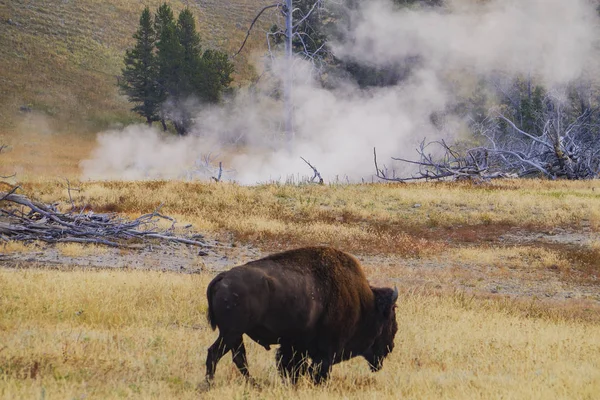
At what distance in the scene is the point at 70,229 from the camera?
552 inches

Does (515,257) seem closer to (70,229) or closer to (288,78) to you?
(70,229)

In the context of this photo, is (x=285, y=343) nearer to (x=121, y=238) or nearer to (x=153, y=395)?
(x=153, y=395)

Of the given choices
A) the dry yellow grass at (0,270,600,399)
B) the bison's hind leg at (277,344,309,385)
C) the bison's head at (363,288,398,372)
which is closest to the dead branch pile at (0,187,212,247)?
the dry yellow grass at (0,270,600,399)

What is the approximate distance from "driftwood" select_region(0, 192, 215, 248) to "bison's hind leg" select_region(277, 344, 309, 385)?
895 centimetres

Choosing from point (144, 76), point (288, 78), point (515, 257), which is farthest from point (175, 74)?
point (515, 257)

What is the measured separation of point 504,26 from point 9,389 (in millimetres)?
64297

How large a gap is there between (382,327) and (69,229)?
32.1ft

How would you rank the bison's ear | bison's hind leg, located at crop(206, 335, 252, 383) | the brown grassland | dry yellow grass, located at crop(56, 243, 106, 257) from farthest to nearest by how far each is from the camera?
dry yellow grass, located at crop(56, 243, 106, 257)
the bison's ear
the brown grassland
bison's hind leg, located at crop(206, 335, 252, 383)

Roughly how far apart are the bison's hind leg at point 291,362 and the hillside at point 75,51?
4552 centimetres

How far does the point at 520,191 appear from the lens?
2261 centimetres

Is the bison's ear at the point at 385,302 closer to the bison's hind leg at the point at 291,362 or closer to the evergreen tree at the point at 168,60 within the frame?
the bison's hind leg at the point at 291,362

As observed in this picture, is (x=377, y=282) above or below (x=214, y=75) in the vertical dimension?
below

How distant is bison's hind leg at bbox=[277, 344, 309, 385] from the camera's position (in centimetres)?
552

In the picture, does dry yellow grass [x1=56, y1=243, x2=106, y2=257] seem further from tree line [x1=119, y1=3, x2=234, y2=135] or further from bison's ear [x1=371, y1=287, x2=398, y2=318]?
tree line [x1=119, y1=3, x2=234, y2=135]
